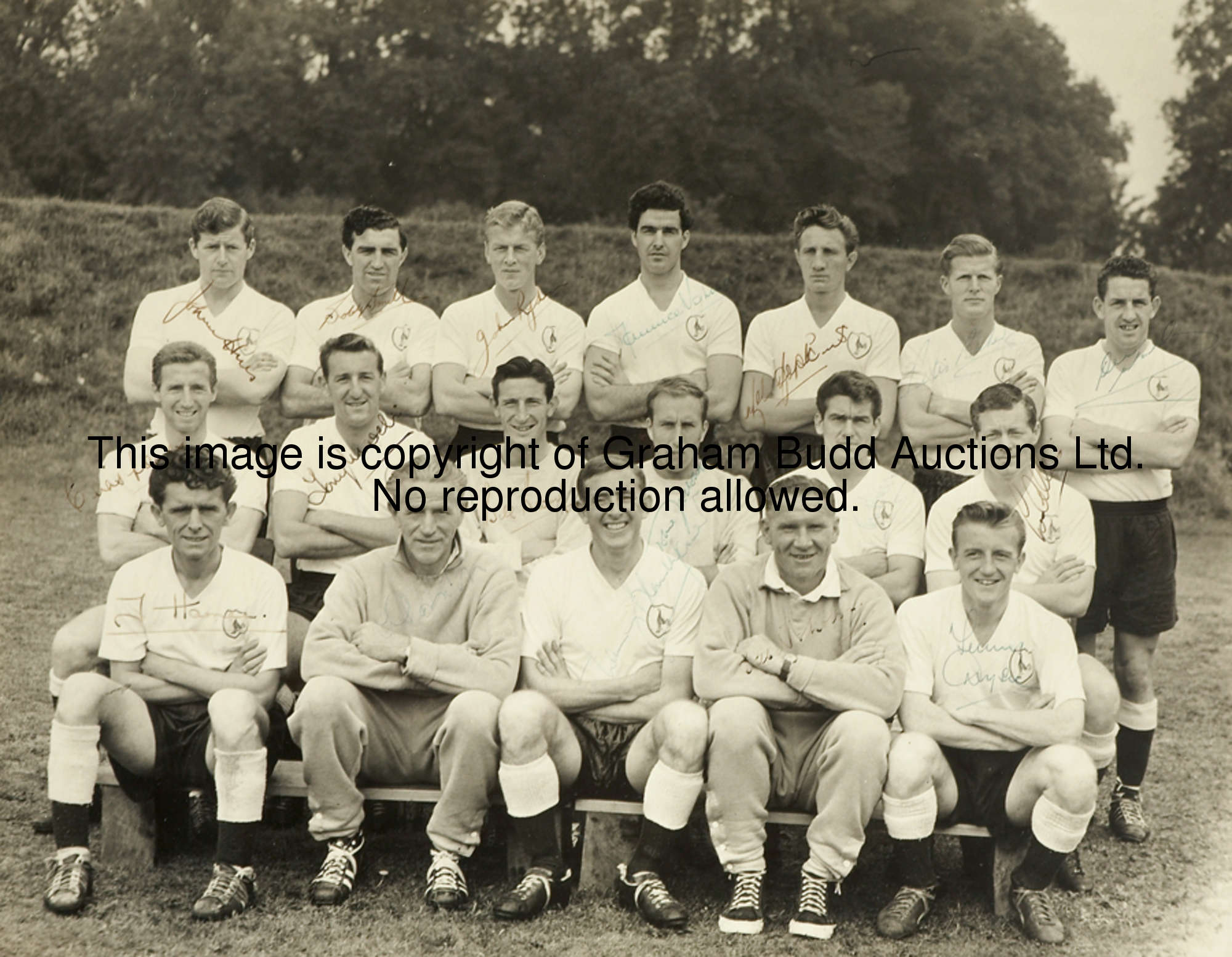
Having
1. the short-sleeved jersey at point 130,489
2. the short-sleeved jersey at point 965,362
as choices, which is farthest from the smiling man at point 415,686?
the short-sleeved jersey at point 965,362

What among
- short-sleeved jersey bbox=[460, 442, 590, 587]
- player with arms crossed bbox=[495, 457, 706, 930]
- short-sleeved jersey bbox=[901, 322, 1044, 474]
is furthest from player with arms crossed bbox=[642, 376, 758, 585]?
short-sleeved jersey bbox=[901, 322, 1044, 474]

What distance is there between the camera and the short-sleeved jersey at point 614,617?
3.98 meters

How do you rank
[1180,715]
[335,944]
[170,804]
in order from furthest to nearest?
[1180,715] → [170,804] → [335,944]

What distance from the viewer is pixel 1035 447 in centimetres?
452

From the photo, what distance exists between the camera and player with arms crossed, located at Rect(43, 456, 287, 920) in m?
3.67

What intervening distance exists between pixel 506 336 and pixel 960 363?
1.86 meters

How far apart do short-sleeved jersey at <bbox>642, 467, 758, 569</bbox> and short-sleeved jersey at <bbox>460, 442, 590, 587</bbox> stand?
0.28m

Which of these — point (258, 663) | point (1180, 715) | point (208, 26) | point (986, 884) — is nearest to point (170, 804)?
point (258, 663)

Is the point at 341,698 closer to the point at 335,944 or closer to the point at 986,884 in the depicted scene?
the point at 335,944

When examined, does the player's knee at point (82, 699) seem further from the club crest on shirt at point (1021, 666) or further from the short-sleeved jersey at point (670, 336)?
the club crest on shirt at point (1021, 666)

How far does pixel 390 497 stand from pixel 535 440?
75 cm

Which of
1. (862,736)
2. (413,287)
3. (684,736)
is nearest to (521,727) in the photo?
(684,736)

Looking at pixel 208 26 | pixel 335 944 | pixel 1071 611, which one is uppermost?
pixel 208 26

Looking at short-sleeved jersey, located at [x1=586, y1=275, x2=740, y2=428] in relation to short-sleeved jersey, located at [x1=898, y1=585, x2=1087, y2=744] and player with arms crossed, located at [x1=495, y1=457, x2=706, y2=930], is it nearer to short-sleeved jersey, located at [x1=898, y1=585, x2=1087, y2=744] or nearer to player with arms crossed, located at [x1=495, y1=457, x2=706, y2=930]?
player with arms crossed, located at [x1=495, y1=457, x2=706, y2=930]
